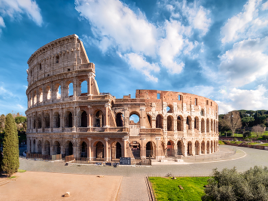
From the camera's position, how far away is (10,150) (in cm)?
1850

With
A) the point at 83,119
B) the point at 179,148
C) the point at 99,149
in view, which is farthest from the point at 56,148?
the point at 179,148

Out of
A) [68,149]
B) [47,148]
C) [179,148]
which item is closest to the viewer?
[68,149]

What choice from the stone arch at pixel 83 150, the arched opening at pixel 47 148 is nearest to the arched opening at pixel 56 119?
the arched opening at pixel 47 148

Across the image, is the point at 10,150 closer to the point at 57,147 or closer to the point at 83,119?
the point at 57,147

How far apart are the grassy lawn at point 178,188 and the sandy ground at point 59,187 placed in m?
3.84

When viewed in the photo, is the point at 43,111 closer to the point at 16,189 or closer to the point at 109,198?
the point at 16,189

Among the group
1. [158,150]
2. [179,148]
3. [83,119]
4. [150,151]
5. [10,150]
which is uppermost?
[83,119]

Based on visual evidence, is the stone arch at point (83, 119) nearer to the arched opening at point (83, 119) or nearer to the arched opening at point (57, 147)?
the arched opening at point (83, 119)

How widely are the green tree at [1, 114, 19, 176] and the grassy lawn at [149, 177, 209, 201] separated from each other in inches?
642

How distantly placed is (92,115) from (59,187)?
43.9ft

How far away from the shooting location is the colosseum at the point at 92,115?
26578mm

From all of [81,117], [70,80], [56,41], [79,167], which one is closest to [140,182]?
[79,167]

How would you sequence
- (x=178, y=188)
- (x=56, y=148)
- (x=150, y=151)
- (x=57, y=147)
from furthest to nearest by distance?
(x=57, y=147), (x=56, y=148), (x=150, y=151), (x=178, y=188)

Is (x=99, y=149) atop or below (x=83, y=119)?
below
